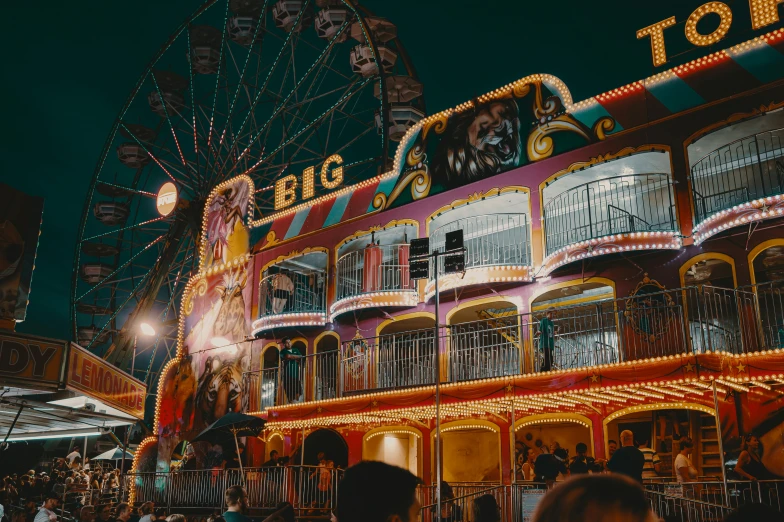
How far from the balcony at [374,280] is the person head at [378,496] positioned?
18.0m

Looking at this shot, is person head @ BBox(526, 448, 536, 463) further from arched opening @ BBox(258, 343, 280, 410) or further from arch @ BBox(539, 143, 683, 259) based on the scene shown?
arched opening @ BBox(258, 343, 280, 410)

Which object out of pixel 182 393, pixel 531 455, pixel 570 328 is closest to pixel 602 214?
pixel 570 328

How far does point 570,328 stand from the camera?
19.6 m

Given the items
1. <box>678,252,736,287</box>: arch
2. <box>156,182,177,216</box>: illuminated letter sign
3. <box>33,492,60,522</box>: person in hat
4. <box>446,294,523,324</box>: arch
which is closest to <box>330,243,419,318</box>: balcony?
<box>446,294,523,324</box>: arch

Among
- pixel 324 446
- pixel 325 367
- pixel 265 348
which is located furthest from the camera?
pixel 265 348

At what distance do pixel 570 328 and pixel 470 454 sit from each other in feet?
18.6

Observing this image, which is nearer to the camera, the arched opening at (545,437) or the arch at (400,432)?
the arched opening at (545,437)

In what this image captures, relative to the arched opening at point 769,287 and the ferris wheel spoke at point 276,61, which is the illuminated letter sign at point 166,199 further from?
the arched opening at point 769,287

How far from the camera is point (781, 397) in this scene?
587 inches

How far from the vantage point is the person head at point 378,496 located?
2803 millimetres

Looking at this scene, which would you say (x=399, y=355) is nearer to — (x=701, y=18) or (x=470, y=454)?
(x=470, y=454)

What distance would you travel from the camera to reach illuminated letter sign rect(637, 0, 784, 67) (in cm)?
1662

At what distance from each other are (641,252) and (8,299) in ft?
47.6

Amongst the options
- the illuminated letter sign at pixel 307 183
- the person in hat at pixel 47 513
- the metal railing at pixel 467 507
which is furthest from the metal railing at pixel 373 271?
the person in hat at pixel 47 513
